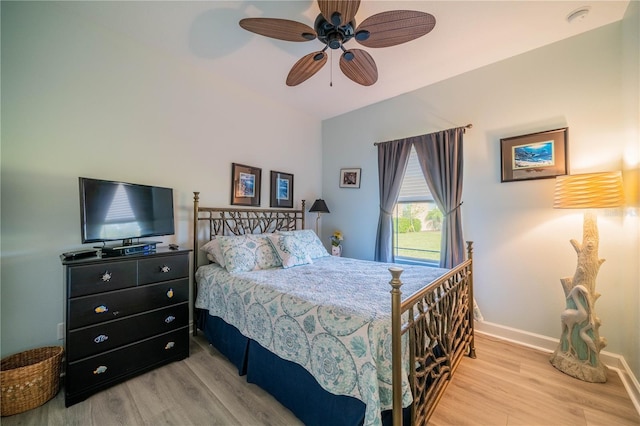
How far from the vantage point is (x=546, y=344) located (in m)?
2.29

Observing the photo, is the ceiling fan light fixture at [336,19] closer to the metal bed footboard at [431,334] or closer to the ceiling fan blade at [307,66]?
the ceiling fan blade at [307,66]

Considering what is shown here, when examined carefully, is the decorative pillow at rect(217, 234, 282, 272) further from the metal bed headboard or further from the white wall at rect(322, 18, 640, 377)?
the white wall at rect(322, 18, 640, 377)

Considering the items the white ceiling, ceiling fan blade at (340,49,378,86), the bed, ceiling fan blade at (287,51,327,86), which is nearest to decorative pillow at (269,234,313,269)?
the bed

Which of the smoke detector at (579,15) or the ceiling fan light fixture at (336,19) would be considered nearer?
the ceiling fan light fixture at (336,19)

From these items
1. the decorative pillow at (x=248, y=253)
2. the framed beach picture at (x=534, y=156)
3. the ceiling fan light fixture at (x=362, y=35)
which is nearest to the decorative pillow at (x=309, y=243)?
the decorative pillow at (x=248, y=253)

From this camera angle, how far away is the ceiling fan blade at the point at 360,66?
1834mm

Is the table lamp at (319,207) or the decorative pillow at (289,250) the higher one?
the table lamp at (319,207)

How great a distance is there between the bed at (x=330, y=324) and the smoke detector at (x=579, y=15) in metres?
2.23

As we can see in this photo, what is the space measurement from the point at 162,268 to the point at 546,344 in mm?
3588

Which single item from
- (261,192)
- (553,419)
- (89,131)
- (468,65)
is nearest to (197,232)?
(261,192)

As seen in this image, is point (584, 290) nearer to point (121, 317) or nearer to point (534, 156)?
point (534, 156)

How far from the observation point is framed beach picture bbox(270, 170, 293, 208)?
347 centimetres

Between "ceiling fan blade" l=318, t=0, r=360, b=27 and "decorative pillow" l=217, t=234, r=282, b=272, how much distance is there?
2.01 m

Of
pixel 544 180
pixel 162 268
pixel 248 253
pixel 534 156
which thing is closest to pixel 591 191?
pixel 544 180
